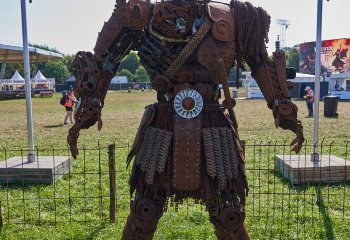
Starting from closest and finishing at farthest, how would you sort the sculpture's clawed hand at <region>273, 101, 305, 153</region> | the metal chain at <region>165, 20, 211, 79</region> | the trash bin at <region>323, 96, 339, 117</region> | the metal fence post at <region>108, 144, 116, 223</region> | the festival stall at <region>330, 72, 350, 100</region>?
1. the metal chain at <region>165, 20, 211, 79</region>
2. the sculpture's clawed hand at <region>273, 101, 305, 153</region>
3. the metal fence post at <region>108, 144, 116, 223</region>
4. the trash bin at <region>323, 96, 339, 117</region>
5. the festival stall at <region>330, 72, 350, 100</region>

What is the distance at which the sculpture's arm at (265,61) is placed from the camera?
3.12m

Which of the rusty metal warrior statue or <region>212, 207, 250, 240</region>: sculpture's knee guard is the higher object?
the rusty metal warrior statue

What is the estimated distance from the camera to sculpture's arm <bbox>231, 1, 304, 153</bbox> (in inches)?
123

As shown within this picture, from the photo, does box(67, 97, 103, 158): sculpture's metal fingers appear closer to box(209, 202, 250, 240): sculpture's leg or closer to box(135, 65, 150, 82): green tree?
box(209, 202, 250, 240): sculpture's leg

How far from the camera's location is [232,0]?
3205 millimetres

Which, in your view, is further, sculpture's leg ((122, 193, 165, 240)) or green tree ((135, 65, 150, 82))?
green tree ((135, 65, 150, 82))

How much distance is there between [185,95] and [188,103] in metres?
0.07

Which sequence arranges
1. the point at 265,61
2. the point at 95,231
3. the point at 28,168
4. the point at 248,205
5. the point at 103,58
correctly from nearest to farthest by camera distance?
the point at 103,58 < the point at 265,61 < the point at 95,231 < the point at 248,205 < the point at 28,168

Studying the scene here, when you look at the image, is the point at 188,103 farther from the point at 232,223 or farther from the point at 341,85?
the point at 341,85

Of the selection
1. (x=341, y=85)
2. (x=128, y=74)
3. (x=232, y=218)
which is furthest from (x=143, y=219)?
(x=128, y=74)

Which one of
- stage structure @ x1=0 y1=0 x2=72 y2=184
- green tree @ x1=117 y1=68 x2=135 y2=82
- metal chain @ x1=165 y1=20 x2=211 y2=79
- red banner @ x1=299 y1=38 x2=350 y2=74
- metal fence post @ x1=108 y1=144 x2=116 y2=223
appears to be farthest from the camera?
green tree @ x1=117 y1=68 x2=135 y2=82

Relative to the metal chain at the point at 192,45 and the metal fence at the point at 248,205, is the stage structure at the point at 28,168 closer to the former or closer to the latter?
the metal fence at the point at 248,205

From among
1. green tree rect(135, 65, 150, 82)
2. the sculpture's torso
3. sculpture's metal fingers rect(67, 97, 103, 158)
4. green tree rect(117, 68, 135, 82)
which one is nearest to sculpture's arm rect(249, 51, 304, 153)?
the sculpture's torso

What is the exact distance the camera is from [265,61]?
3188 millimetres
